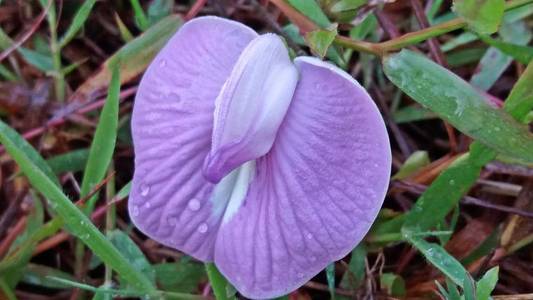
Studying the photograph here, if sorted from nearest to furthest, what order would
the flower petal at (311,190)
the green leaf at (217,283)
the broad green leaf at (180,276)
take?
the flower petal at (311,190) → the green leaf at (217,283) → the broad green leaf at (180,276)

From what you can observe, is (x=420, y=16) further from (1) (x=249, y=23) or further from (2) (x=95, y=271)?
(2) (x=95, y=271)

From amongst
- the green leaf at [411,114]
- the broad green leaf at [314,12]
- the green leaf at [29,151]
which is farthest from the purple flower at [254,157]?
the green leaf at [411,114]

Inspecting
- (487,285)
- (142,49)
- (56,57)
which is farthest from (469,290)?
(56,57)

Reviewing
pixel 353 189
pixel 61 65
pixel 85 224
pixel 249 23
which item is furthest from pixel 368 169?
pixel 61 65

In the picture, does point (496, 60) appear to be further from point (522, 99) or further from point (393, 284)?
point (393, 284)

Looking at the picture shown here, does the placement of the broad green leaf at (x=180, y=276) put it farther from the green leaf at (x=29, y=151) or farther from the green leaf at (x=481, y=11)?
the green leaf at (x=481, y=11)

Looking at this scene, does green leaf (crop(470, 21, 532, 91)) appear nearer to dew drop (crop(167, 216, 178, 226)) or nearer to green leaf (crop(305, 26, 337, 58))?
green leaf (crop(305, 26, 337, 58))

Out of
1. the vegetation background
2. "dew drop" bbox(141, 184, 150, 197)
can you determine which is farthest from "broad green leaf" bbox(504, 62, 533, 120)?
"dew drop" bbox(141, 184, 150, 197)
